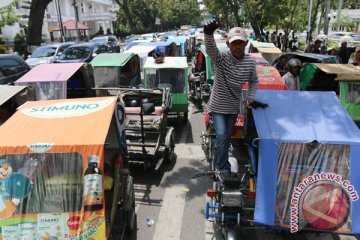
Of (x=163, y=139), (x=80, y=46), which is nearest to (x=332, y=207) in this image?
(x=163, y=139)

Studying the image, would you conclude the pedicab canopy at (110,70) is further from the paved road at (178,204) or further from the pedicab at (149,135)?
the paved road at (178,204)

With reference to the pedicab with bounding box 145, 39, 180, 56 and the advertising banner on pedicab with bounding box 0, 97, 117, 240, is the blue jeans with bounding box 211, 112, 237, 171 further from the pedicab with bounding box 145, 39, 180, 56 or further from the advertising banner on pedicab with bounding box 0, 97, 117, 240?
the pedicab with bounding box 145, 39, 180, 56

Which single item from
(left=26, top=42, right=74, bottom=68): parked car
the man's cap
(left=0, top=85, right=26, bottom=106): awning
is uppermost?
the man's cap

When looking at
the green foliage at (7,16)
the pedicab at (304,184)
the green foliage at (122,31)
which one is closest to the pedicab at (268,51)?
the pedicab at (304,184)

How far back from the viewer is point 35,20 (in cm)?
2334

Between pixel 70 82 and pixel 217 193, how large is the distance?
264 inches

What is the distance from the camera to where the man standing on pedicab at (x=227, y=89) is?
4520 mm

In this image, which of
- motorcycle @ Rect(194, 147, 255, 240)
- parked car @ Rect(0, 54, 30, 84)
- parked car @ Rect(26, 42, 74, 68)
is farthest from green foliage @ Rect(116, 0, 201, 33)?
motorcycle @ Rect(194, 147, 255, 240)

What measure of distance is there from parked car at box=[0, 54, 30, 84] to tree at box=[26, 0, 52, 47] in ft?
42.0

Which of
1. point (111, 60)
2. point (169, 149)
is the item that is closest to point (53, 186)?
point (169, 149)

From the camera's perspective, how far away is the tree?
75.6 feet

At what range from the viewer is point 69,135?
346 centimetres

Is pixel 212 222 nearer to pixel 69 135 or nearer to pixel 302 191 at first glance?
pixel 302 191

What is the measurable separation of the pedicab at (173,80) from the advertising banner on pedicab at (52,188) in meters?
6.36
